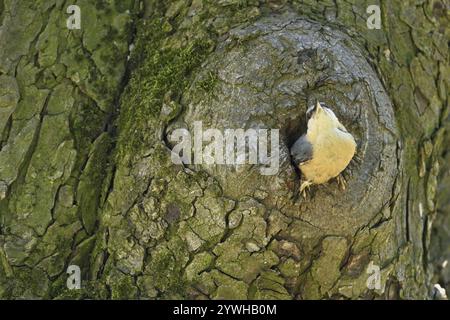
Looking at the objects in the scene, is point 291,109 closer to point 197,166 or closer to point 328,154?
point 328,154

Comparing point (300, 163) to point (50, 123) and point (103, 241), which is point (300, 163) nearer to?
point (103, 241)

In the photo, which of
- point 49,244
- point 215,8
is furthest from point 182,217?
point 215,8

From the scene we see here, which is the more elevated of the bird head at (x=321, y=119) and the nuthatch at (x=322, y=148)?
the bird head at (x=321, y=119)

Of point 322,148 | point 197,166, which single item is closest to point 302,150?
point 322,148

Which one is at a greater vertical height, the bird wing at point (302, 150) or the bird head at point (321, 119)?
the bird head at point (321, 119)
